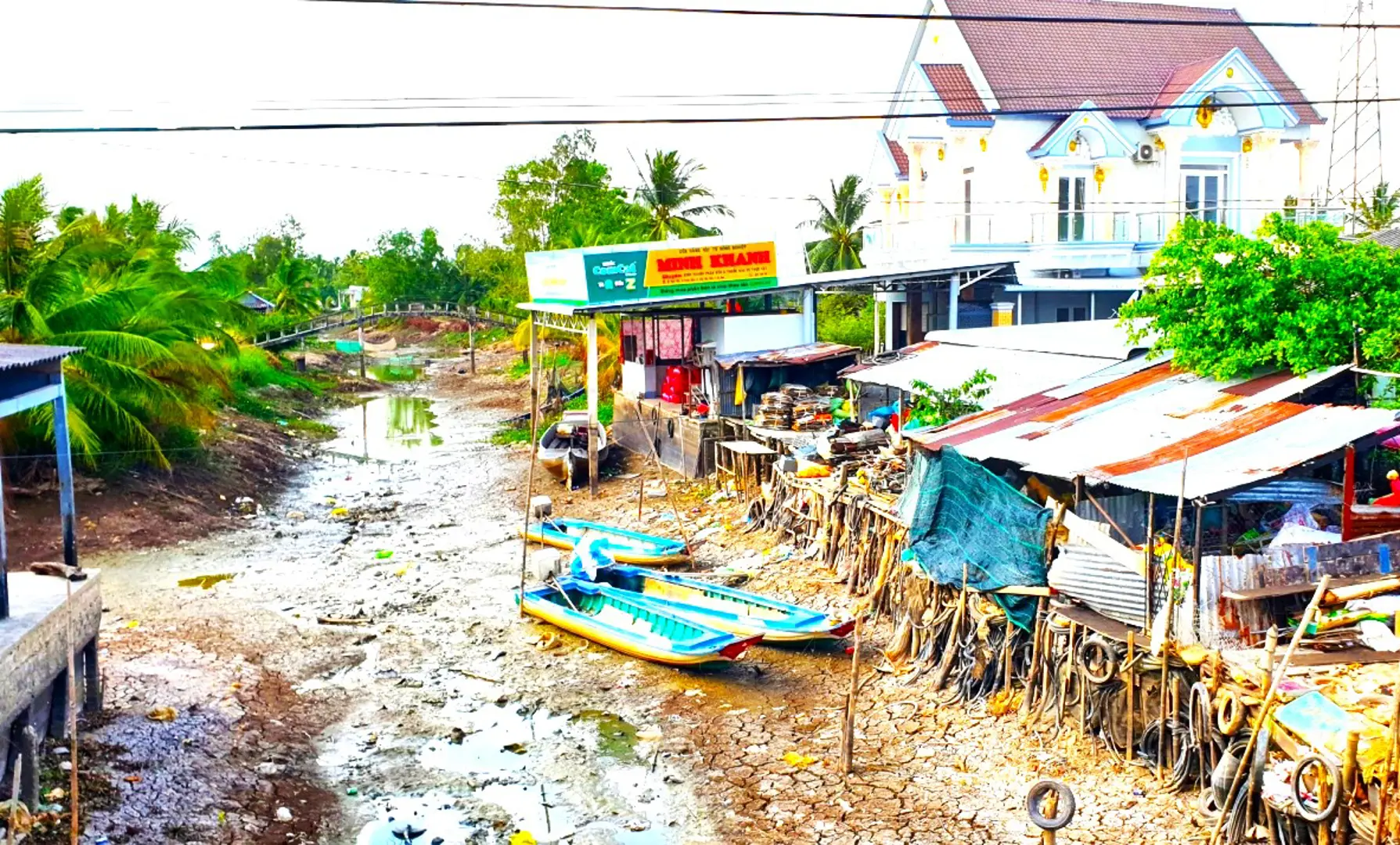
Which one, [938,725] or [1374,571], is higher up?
[1374,571]

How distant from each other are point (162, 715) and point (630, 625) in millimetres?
5630

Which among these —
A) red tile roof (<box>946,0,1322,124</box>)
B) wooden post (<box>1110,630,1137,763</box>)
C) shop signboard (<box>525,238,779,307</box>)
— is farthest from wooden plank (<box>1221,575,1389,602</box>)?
red tile roof (<box>946,0,1322,124</box>)

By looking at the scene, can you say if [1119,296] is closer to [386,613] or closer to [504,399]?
[386,613]

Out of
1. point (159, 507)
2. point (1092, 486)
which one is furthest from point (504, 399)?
point (1092, 486)

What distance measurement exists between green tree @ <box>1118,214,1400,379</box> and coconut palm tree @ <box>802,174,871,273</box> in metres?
27.0

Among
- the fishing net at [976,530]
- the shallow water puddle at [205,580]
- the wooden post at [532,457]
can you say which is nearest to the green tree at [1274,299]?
the fishing net at [976,530]

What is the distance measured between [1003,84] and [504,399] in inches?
1025

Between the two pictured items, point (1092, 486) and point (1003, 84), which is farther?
point (1003, 84)

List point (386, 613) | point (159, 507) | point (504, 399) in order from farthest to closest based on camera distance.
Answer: point (504, 399), point (159, 507), point (386, 613)

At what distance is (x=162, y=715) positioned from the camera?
12609 millimetres

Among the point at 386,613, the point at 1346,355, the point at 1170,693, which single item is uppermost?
the point at 1346,355

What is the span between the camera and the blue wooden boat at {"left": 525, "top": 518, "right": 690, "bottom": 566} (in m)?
19.3

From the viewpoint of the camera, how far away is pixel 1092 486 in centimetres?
1266

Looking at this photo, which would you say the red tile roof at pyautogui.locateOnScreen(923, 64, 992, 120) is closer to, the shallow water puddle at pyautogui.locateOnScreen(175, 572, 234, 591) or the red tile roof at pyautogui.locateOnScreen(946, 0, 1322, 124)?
the red tile roof at pyautogui.locateOnScreen(946, 0, 1322, 124)
